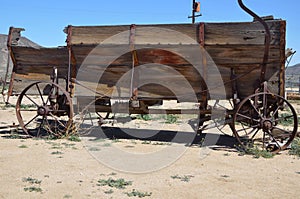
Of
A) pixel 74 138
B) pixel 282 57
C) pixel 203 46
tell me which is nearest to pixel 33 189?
pixel 74 138

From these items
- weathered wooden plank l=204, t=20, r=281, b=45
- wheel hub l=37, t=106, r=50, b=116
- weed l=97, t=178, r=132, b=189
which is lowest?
weed l=97, t=178, r=132, b=189

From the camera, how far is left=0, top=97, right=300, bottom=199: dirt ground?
457 cm

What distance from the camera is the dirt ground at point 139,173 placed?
4.57 m

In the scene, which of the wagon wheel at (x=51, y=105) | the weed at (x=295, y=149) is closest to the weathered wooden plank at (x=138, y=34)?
the wagon wheel at (x=51, y=105)

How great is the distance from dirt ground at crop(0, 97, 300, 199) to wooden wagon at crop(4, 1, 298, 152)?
782 mm

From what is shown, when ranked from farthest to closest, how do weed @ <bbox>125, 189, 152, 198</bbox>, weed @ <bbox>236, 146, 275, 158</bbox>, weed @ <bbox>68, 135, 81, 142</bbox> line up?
weed @ <bbox>68, 135, 81, 142</bbox> < weed @ <bbox>236, 146, 275, 158</bbox> < weed @ <bbox>125, 189, 152, 198</bbox>

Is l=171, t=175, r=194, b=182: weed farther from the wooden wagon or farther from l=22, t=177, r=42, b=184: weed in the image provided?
the wooden wagon

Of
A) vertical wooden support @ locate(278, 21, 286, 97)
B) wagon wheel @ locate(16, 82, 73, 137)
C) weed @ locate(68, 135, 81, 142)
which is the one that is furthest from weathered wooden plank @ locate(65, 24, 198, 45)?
weed @ locate(68, 135, 81, 142)

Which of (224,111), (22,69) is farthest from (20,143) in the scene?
(224,111)

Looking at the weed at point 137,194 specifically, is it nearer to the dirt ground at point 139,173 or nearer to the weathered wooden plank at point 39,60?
the dirt ground at point 139,173

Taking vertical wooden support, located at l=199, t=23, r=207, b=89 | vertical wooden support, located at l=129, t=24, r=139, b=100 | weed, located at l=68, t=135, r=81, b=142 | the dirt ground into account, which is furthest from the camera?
weed, located at l=68, t=135, r=81, b=142

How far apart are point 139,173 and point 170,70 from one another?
8.97 ft

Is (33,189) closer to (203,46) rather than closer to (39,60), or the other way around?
(203,46)

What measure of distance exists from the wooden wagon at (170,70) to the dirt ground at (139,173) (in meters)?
0.78
